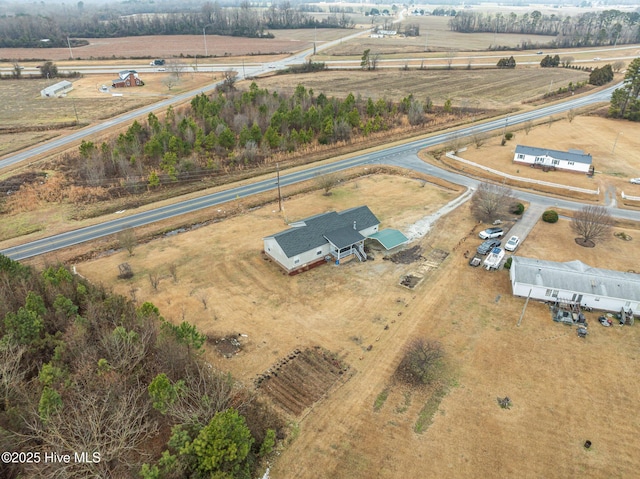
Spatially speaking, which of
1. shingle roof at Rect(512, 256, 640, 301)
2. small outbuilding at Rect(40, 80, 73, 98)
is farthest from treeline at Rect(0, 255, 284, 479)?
small outbuilding at Rect(40, 80, 73, 98)

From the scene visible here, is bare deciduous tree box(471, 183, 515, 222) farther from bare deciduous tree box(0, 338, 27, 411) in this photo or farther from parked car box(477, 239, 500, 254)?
bare deciduous tree box(0, 338, 27, 411)

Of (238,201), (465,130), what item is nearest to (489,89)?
(465,130)

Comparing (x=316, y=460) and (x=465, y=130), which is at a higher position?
(x=465, y=130)

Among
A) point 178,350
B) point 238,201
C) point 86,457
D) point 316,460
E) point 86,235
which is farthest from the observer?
point 238,201

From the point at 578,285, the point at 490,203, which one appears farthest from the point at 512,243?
the point at 578,285

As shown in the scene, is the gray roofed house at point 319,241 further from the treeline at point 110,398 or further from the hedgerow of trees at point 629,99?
the hedgerow of trees at point 629,99

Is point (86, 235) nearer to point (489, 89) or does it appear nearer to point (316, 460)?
point (316, 460)
